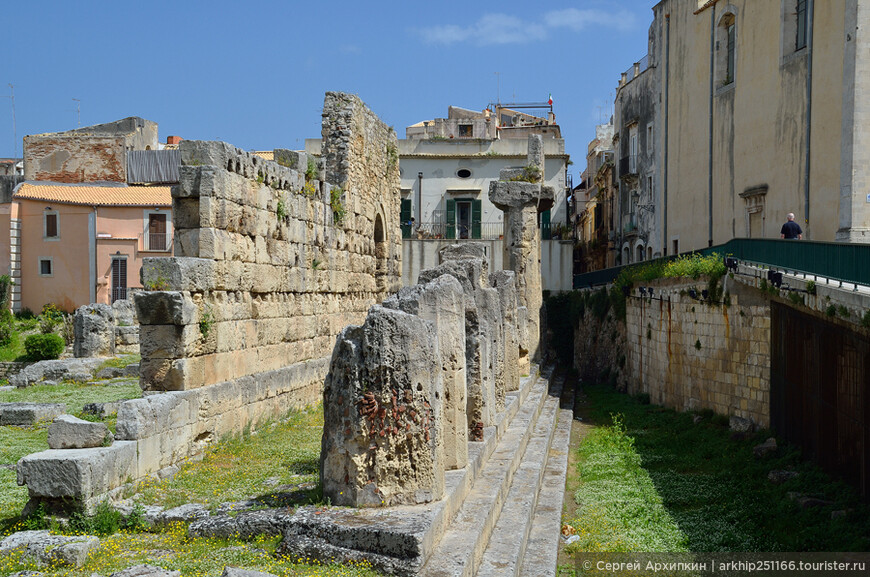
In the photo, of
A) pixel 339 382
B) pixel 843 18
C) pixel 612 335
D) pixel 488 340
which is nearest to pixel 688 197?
pixel 612 335

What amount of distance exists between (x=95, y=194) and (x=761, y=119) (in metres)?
26.3

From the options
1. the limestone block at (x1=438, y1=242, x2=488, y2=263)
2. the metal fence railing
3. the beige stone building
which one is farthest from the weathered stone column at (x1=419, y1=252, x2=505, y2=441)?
the beige stone building

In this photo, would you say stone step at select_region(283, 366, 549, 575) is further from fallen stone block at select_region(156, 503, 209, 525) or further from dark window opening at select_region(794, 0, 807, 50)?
dark window opening at select_region(794, 0, 807, 50)

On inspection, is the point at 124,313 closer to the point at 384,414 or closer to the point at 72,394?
the point at 72,394

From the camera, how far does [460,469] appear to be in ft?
25.1

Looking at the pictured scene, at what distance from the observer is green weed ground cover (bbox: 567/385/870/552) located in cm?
864

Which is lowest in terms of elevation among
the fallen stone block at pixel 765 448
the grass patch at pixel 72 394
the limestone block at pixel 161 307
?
the fallen stone block at pixel 765 448

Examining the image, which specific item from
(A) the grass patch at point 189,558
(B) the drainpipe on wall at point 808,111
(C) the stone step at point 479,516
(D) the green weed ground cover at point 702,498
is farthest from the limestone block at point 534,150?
(A) the grass patch at point 189,558

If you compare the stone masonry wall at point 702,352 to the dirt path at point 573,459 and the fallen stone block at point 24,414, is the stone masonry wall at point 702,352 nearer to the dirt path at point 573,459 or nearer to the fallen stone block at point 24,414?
the dirt path at point 573,459

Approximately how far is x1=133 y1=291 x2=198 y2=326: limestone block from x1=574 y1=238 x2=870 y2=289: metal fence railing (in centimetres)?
743

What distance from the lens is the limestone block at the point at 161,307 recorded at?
9.97m

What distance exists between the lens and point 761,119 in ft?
71.6

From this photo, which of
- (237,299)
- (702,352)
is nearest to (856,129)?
(702,352)

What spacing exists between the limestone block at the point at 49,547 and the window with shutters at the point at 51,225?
101 feet
